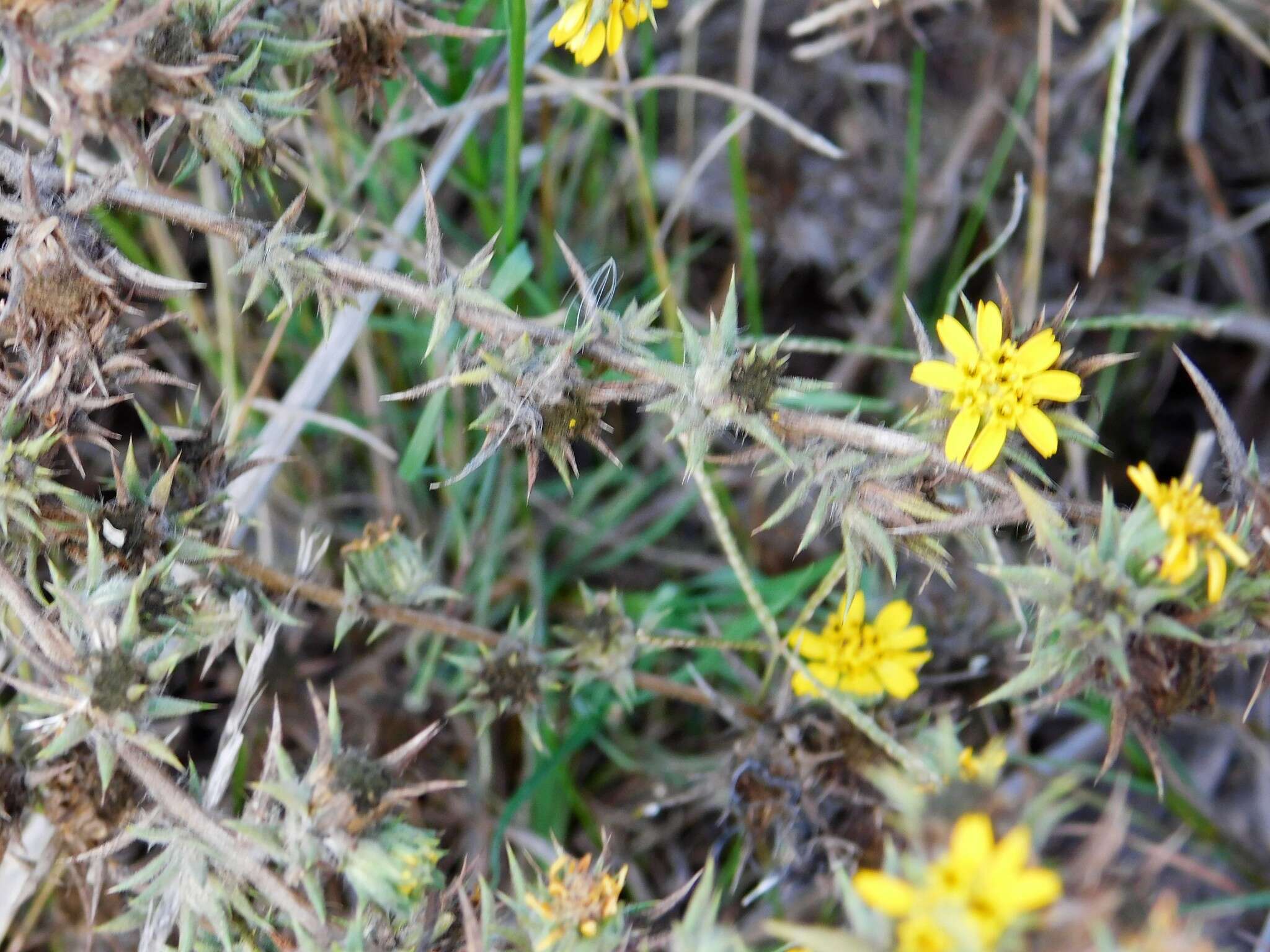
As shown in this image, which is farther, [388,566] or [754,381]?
[388,566]

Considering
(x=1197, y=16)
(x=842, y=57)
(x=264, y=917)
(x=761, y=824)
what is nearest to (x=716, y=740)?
(x=761, y=824)

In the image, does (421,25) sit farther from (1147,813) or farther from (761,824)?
(1147,813)

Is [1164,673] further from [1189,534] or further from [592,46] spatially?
[592,46]

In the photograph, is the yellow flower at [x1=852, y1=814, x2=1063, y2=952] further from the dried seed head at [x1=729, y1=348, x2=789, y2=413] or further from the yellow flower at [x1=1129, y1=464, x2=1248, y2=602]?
the dried seed head at [x1=729, y1=348, x2=789, y2=413]

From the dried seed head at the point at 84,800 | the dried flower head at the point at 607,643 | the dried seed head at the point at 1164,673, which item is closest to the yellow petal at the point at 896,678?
the dried flower head at the point at 607,643

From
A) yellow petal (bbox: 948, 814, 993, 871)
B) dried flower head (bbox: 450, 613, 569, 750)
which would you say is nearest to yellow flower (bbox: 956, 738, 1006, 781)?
yellow petal (bbox: 948, 814, 993, 871)

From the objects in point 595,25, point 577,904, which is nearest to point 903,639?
point 577,904

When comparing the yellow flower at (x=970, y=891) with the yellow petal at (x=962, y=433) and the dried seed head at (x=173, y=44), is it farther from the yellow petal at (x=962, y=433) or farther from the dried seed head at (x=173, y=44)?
the dried seed head at (x=173, y=44)
